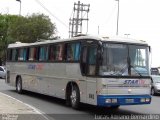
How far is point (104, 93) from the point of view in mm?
15023

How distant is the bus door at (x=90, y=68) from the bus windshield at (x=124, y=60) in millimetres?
413

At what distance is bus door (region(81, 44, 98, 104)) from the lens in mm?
15396

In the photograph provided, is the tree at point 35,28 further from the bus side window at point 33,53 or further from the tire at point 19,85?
the bus side window at point 33,53

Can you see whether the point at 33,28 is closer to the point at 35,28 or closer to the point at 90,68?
the point at 35,28

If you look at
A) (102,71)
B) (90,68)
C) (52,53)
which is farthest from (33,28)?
(102,71)

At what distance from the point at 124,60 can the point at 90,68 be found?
1.28 metres

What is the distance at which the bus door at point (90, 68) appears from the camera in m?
15.4

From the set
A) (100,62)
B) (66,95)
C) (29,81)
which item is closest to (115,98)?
(100,62)

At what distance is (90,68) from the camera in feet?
51.7

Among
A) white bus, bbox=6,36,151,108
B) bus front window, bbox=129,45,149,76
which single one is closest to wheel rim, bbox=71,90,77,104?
white bus, bbox=6,36,151,108

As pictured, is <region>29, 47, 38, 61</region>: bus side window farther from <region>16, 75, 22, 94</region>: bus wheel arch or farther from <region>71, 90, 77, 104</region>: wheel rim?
<region>71, 90, 77, 104</region>: wheel rim

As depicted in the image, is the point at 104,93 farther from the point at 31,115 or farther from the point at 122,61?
the point at 31,115

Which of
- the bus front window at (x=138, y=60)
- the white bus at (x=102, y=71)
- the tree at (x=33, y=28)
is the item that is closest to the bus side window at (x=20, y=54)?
the white bus at (x=102, y=71)

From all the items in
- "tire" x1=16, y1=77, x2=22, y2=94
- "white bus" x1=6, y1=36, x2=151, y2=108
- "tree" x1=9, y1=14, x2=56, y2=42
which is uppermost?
"tree" x1=9, y1=14, x2=56, y2=42
